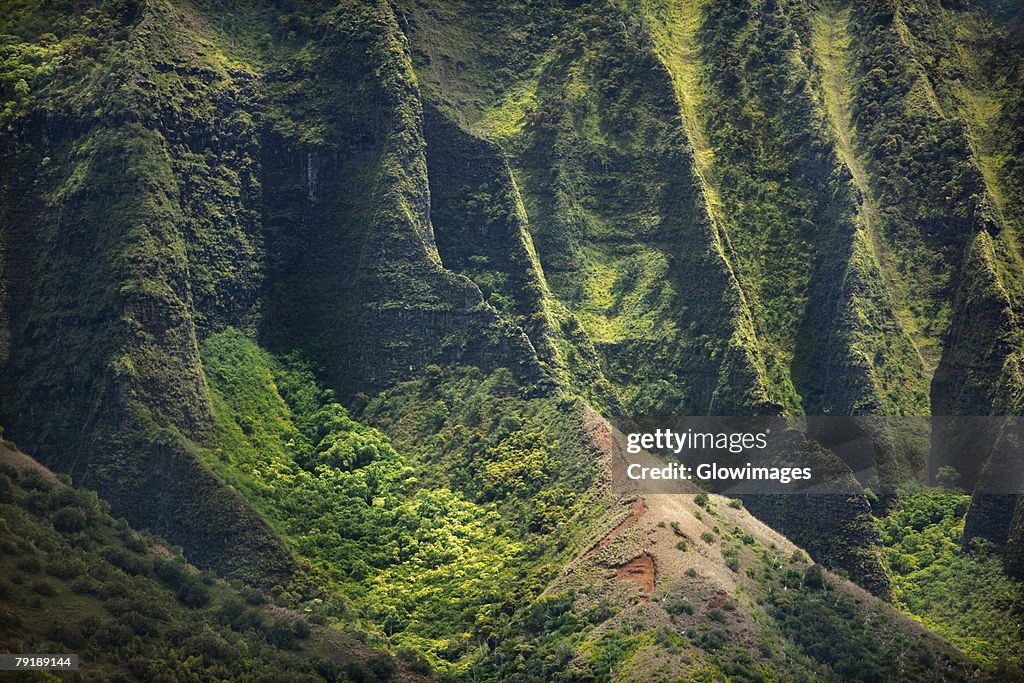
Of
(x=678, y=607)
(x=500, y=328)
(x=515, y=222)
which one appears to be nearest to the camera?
(x=678, y=607)

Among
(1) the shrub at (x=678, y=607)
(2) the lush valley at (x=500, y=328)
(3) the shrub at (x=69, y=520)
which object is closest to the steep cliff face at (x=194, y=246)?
(2) the lush valley at (x=500, y=328)

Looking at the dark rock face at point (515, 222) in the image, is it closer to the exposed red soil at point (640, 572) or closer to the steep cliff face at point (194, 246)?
the steep cliff face at point (194, 246)

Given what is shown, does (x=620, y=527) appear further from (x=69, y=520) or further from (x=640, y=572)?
(x=69, y=520)

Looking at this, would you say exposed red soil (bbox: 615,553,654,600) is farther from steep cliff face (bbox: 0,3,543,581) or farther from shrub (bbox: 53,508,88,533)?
shrub (bbox: 53,508,88,533)

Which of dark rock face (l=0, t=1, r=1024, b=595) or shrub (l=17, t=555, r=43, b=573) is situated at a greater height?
dark rock face (l=0, t=1, r=1024, b=595)

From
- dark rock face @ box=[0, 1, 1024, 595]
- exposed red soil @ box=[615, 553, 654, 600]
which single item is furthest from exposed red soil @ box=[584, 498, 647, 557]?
dark rock face @ box=[0, 1, 1024, 595]

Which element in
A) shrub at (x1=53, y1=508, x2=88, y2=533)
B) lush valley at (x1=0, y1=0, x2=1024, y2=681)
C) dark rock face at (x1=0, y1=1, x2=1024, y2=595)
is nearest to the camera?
shrub at (x1=53, y1=508, x2=88, y2=533)

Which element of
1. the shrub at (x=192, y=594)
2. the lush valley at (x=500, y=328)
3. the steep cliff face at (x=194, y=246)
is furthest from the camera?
the steep cliff face at (x=194, y=246)

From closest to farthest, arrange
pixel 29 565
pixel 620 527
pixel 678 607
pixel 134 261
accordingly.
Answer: pixel 29 565, pixel 678 607, pixel 620 527, pixel 134 261

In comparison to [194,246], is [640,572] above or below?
below

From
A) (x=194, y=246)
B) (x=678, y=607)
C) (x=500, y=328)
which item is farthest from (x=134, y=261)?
(x=678, y=607)
